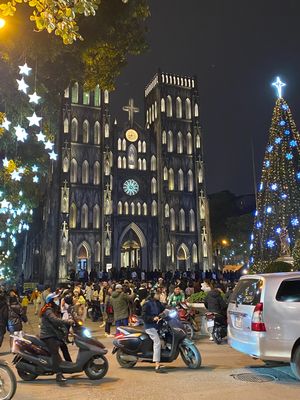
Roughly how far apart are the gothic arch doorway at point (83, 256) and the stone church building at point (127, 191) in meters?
0.12

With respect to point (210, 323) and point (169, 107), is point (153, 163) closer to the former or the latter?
point (169, 107)

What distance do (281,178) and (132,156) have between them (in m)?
27.7

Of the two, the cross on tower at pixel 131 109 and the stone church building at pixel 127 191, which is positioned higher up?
the cross on tower at pixel 131 109

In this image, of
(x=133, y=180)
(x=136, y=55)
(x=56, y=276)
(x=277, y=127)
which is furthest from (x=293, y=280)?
(x=133, y=180)

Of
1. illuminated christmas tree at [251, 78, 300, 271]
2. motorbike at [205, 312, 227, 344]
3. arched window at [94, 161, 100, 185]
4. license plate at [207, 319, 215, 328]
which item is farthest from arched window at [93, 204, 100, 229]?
motorbike at [205, 312, 227, 344]

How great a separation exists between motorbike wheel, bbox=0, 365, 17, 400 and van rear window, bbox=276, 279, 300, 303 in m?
4.18

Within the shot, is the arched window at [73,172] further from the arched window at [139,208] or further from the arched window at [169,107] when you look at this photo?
the arched window at [169,107]

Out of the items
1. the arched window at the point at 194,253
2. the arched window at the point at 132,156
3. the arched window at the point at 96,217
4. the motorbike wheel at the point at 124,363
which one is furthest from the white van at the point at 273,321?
the arched window at the point at 132,156

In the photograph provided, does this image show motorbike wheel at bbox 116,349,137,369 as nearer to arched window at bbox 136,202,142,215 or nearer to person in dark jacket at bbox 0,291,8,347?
person in dark jacket at bbox 0,291,8,347

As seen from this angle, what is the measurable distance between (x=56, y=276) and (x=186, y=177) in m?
21.0

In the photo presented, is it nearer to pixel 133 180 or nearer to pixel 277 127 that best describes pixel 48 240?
pixel 133 180

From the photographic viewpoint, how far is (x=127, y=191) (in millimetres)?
49188

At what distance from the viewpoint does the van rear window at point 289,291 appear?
253 inches

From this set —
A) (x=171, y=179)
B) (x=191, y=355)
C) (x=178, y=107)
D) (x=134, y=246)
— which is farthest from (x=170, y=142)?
(x=191, y=355)
